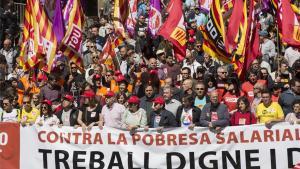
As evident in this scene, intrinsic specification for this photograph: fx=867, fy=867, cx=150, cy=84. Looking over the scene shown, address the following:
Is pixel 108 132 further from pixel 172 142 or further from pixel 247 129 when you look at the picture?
pixel 247 129

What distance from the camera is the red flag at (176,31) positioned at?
17719 mm

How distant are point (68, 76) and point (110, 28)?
3.41 metres

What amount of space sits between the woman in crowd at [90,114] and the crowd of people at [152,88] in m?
0.02

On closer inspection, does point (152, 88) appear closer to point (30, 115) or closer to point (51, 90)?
point (30, 115)

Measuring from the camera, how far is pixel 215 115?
13.9 meters

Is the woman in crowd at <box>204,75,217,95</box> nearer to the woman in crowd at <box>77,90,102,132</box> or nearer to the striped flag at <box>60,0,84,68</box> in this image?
the woman in crowd at <box>77,90,102,132</box>

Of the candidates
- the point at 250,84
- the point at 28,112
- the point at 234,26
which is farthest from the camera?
the point at 234,26

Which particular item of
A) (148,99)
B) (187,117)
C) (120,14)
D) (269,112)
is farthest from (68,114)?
(120,14)

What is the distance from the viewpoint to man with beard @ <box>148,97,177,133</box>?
1426 cm

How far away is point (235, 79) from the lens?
639 inches

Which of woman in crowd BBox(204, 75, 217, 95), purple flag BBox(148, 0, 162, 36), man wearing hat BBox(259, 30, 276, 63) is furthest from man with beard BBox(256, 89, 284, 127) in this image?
purple flag BBox(148, 0, 162, 36)

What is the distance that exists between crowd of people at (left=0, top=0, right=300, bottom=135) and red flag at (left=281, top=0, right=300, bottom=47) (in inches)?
22.1

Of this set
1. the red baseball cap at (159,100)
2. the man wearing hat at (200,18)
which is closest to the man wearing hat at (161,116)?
the red baseball cap at (159,100)

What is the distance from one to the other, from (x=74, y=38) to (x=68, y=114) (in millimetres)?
3726
